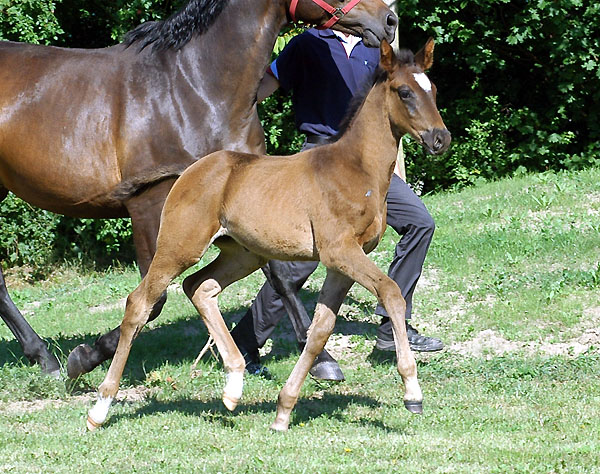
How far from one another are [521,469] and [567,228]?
557 cm

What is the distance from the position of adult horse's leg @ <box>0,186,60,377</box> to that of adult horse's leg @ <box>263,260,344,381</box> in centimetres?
171

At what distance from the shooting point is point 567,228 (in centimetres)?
937

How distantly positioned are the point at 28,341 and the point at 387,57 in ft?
11.3

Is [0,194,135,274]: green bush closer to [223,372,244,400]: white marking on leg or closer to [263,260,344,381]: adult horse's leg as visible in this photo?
[263,260,344,381]: adult horse's leg

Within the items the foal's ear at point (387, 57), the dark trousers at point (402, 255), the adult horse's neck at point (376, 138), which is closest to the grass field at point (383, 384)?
the dark trousers at point (402, 255)

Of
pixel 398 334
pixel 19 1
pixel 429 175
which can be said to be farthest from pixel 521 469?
pixel 429 175

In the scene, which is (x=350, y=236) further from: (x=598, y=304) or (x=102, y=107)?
(x=598, y=304)

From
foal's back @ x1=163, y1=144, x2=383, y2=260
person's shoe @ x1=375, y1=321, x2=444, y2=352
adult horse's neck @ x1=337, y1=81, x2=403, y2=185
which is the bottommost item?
person's shoe @ x1=375, y1=321, x2=444, y2=352

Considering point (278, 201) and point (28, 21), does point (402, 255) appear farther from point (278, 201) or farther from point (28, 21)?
point (28, 21)

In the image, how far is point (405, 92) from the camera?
4766 millimetres

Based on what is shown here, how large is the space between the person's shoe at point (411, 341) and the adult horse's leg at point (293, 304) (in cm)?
55

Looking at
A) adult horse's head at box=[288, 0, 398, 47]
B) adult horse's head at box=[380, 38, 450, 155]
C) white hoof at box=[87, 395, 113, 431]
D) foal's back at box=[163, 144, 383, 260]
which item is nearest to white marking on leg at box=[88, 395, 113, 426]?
white hoof at box=[87, 395, 113, 431]

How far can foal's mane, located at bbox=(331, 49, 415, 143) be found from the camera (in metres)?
4.86

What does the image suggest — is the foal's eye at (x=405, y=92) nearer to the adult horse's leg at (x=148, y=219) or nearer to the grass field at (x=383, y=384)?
the adult horse's leg at (x=148, y=219)
